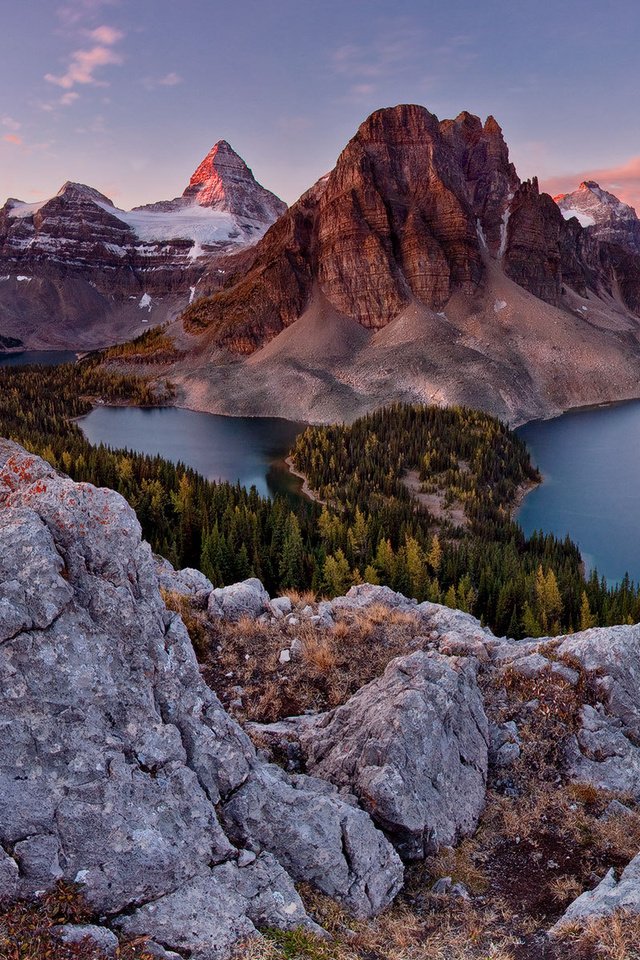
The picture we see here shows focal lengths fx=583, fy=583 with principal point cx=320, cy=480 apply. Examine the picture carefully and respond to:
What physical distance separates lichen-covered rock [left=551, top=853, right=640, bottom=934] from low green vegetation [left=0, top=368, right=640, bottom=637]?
2527cm

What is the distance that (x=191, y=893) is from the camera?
7219 millimetres

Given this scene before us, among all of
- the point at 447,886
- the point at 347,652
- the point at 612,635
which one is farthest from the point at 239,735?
the point at 612,635

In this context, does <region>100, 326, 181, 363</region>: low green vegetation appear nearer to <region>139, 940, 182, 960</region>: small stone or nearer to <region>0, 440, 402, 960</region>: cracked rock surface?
<region>0, 440, 402, 960</region>: cracked rock surface

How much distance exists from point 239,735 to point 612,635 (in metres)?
10.5

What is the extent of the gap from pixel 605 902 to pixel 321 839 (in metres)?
3.97

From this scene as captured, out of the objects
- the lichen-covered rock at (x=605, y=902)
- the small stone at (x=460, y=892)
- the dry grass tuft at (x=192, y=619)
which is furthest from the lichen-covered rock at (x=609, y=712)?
the dry grass tuft at (x=192, y=619)

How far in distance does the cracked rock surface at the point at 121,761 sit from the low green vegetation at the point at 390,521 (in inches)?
1082

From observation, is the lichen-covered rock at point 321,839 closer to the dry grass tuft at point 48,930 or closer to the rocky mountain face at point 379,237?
the dry grass tuft at point 48,930

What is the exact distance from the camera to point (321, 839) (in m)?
8.79

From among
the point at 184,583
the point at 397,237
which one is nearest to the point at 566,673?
the point at 184,583

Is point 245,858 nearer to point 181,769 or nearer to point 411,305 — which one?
point 181,769

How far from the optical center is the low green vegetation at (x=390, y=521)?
3831 cm

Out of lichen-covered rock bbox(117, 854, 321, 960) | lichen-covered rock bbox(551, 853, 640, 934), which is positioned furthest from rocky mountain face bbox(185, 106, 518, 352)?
lichen-covered rock bbox(117, 854, 321, 960)

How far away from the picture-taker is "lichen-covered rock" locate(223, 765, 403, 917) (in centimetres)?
852
